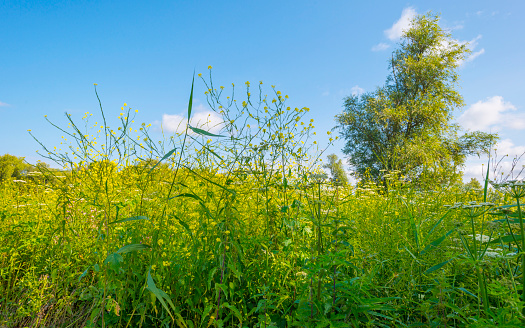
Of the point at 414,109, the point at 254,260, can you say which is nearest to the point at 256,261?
the point at 254,260

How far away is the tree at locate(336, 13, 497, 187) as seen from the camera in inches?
686

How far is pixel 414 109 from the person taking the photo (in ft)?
55.9

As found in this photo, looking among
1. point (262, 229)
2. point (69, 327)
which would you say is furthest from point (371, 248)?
point (69, 327)

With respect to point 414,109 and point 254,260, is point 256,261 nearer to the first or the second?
point 254,260

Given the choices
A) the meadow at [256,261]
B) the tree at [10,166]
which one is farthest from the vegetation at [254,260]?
the tree at [10,166]

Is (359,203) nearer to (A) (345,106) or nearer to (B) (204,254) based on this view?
(B) (204,254)

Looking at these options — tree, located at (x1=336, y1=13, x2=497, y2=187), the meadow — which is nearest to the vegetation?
the meadow

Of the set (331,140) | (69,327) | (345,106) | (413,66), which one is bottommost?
(69,327)

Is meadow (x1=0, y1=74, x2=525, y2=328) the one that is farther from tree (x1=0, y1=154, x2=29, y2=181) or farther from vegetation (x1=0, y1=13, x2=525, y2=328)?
tree (x1=0, y1=154, x2=29, y2=181)

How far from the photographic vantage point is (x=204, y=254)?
5.50ft

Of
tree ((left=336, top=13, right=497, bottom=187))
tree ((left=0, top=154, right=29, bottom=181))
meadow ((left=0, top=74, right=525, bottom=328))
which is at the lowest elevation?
meadow ((left=0, top=74, right=525, bottom=328))

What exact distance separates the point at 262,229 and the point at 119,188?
1.26 metres

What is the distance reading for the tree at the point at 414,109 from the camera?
1742cm

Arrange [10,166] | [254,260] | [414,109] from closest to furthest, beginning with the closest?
[254,260], [414,109], [10,166]
